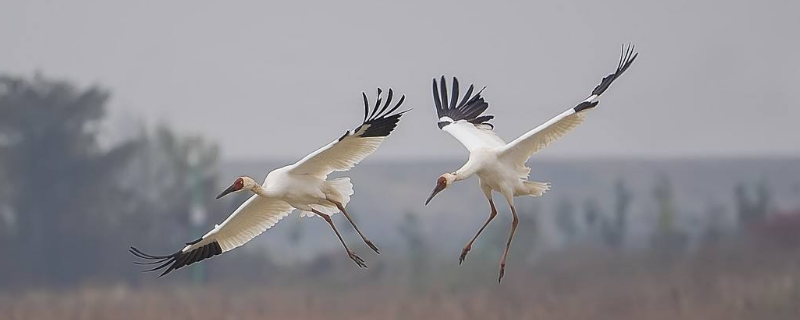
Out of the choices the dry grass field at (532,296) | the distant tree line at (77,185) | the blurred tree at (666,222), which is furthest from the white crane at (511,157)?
the distant tree line at (77,185)

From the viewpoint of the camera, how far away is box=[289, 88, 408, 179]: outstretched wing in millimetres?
10594

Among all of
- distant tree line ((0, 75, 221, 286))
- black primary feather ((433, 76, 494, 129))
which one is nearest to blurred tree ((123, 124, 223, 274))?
distant tree line ((0, 75, 221, 286))

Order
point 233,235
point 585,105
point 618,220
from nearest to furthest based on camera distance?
point 585,105 → point 233,235 → point 618,220

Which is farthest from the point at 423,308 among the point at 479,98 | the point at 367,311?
the point at 479,98

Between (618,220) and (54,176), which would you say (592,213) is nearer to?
(618,220)

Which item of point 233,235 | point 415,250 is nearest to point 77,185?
point 415,250

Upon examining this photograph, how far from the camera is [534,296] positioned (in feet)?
80.5

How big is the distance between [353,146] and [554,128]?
1.27 metres

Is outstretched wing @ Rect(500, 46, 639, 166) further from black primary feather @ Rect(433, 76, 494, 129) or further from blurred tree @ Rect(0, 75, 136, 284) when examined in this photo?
blurred tree @ Rect(0, 75, 136, 284)

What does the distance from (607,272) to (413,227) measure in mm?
7156

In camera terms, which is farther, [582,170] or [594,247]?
[582,170]

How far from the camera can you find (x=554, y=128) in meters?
10.8

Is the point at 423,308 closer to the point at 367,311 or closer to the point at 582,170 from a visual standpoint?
the point at 367,311

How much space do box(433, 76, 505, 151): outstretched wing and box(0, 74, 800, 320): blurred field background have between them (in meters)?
11.9
